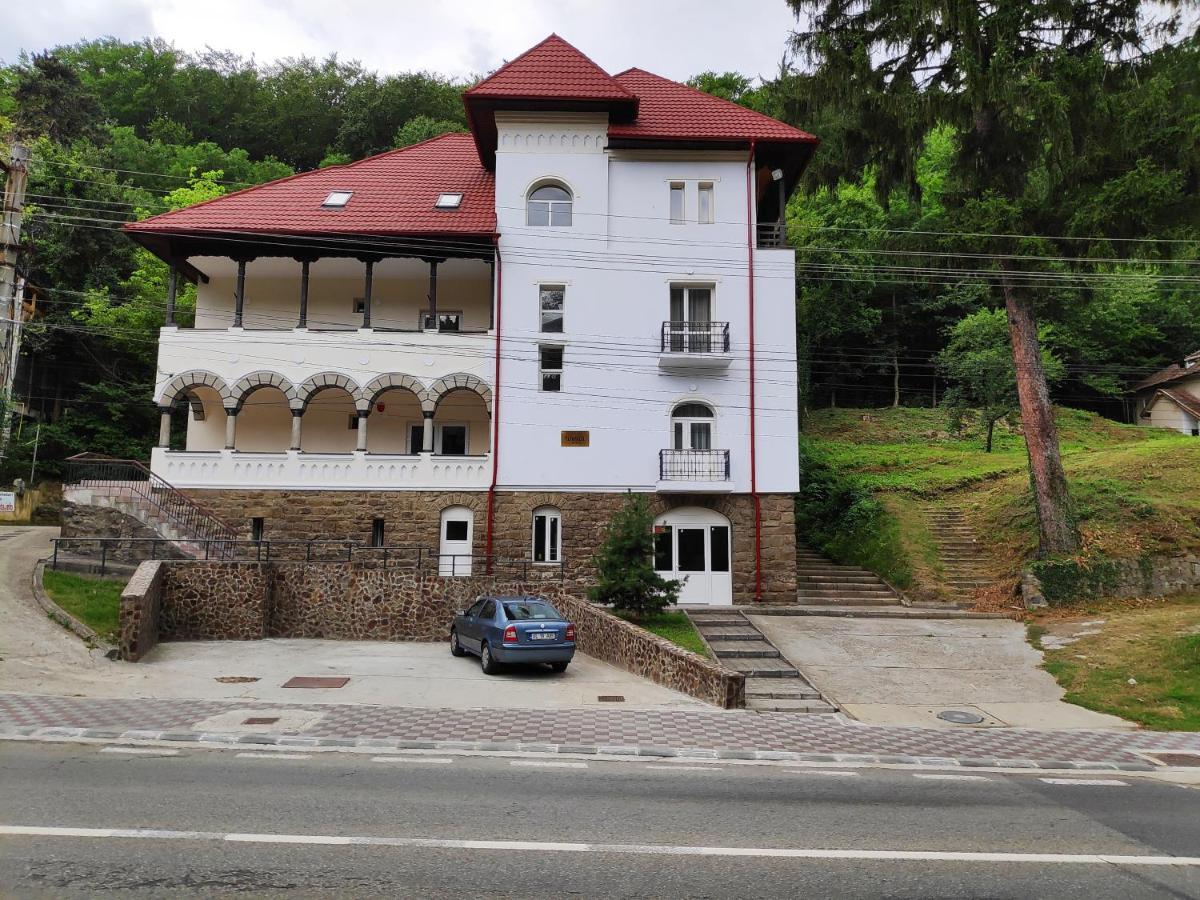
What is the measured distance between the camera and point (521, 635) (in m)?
14.2

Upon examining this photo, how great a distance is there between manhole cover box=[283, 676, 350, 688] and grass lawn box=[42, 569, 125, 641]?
4.25 meters

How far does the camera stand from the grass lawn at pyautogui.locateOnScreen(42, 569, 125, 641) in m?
15.3

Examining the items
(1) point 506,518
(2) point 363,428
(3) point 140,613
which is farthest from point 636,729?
(2) point 363,428

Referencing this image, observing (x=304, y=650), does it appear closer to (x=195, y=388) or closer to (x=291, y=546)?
(x=291, y=546)

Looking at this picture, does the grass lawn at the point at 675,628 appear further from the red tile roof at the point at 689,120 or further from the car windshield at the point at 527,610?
the red tile roof at the point at 689,120

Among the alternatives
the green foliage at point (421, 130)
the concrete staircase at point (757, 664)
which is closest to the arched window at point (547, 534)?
the concrete staircase at point (757, 664)

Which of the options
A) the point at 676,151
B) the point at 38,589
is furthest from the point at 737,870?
the point at 676,151

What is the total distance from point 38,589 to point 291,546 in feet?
19.9

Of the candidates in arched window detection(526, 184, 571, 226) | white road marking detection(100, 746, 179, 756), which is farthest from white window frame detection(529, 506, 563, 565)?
white road marking detection(100, 746, 179, 756)

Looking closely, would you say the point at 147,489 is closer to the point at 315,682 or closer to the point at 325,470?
the point at 325,470

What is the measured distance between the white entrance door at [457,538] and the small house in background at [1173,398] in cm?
4176

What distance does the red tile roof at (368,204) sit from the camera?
2250 cm

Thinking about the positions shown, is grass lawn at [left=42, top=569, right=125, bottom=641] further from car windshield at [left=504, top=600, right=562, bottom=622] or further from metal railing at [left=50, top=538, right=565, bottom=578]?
car windshield at [left=504, top=600, right=562, bottom=622]

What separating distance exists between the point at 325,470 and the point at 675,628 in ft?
37.2
